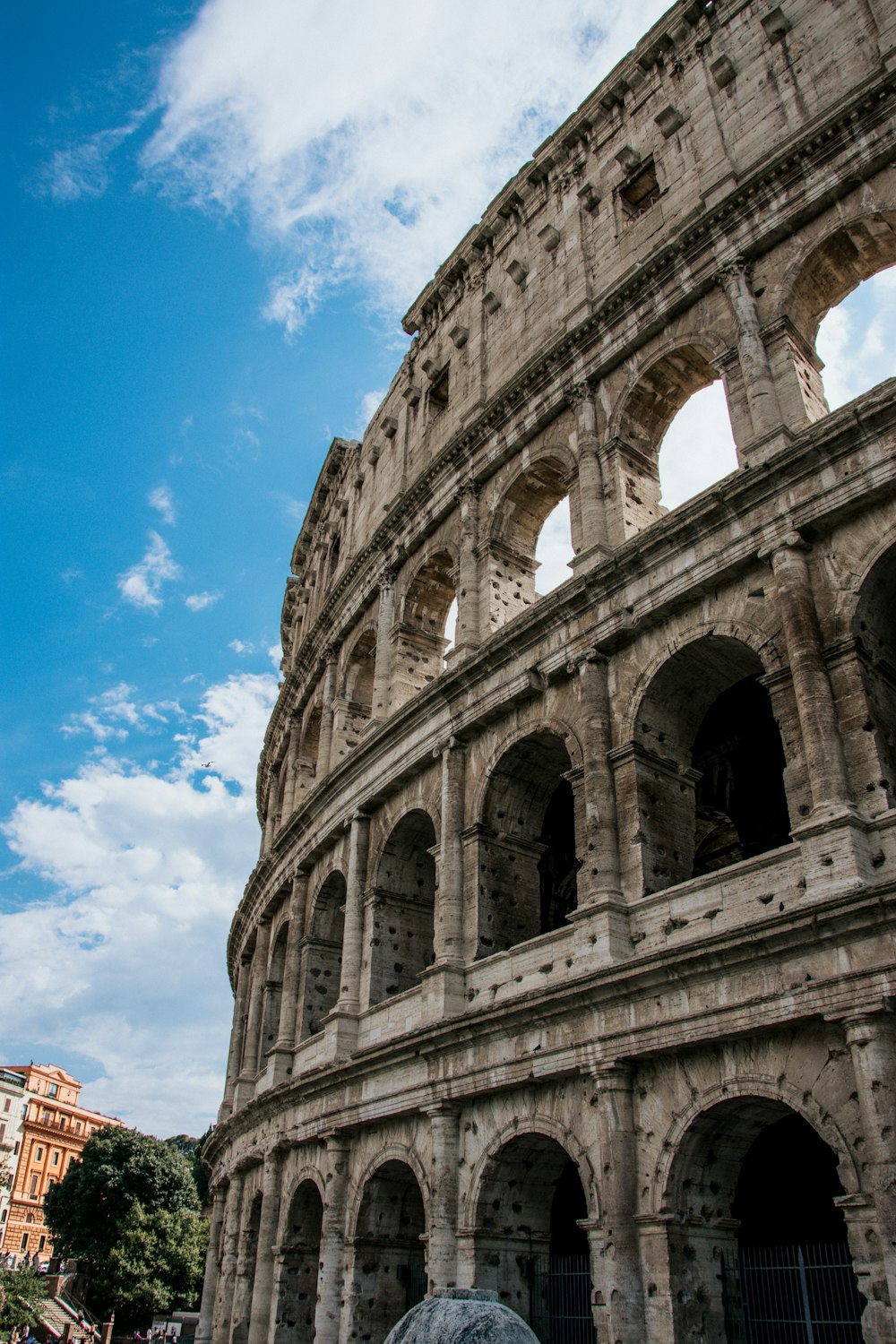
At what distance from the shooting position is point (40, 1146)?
218 feet

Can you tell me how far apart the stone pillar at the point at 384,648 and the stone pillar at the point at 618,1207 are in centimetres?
879

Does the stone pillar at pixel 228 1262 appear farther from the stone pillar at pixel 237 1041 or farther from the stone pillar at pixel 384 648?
the stone pillar at pixel 384 648

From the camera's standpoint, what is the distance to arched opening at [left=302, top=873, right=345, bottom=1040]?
1766 cm

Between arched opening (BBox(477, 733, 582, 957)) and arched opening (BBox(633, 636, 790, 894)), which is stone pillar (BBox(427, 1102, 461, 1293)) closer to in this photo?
arched opening (BBox(477, 733, 582, 957))

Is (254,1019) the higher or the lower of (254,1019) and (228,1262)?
the higher

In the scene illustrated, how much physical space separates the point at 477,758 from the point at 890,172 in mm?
8708

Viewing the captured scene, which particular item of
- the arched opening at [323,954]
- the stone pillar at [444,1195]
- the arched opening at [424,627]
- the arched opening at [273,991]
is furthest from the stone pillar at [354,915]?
the arched opening at [273,991]

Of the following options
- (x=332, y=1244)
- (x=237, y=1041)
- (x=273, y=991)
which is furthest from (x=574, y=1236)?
(x=237, y=1041)

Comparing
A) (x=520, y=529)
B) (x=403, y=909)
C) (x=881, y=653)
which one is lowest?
(x=403, y=909)

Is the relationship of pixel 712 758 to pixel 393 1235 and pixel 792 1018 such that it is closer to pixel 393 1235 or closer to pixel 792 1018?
pixel 792 1018

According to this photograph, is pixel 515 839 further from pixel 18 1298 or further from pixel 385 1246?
pixel 18 1298

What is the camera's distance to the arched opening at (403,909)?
15.5 m

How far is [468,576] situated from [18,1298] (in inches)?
1199

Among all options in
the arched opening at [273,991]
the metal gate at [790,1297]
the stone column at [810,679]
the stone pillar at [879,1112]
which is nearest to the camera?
the stone pillar at [879,1112]
